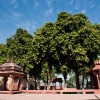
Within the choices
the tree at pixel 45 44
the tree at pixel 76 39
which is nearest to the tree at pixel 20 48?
the tree at pixel 45 44

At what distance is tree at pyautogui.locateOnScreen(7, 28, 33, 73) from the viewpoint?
4291 centimetres

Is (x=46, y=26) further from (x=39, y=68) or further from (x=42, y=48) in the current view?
(x=39, y=68)

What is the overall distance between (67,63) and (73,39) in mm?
5428

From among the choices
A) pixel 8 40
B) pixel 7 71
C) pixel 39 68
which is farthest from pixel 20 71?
pixel 8 40

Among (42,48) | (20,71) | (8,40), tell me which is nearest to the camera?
(20,71)

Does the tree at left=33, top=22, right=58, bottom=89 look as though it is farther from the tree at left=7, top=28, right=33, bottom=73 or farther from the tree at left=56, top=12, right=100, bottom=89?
the tree at left=7, top=28, right=33, bottom=73

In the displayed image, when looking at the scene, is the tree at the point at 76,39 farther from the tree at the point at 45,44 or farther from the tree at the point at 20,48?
the tree at the point at 20,48

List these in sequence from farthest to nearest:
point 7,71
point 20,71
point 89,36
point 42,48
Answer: point 42,48
point 89,36
point 20,71
point 7,71

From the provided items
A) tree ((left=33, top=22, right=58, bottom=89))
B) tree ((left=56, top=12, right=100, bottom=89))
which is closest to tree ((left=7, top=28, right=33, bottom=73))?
tree ((left=33, top=22, right=58, bottom=89))

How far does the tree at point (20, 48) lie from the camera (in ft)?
141

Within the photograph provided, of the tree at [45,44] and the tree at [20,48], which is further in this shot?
the tree at [20,48]

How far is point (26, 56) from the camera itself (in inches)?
1711

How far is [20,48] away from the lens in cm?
4434

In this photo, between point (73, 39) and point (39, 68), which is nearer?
point (73, 39)
